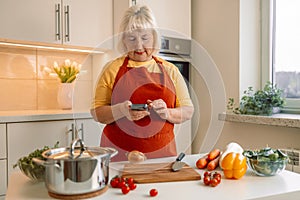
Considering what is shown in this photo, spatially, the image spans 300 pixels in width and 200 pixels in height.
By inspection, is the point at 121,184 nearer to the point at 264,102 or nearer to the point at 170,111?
the point at 170,111

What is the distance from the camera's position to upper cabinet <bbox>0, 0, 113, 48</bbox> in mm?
1973

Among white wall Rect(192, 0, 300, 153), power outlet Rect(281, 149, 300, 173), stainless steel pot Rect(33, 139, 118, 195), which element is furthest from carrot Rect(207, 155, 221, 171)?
white wall Rect(192, 0, 300, 153)

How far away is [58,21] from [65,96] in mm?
541

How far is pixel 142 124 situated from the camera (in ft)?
4.25

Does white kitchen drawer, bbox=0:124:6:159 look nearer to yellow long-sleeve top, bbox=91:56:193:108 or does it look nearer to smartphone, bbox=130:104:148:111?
yellow long-sleeve top, bbox=91:56:193:108

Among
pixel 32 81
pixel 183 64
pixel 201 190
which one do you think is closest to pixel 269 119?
pixel 183 64

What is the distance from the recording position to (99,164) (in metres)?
0.78

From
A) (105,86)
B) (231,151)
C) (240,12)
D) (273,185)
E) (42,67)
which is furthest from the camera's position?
(42,67)

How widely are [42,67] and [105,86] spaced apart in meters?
1.24

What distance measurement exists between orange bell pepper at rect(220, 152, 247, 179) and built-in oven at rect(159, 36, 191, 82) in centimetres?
137

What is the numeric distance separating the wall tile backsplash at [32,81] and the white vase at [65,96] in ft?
0.16

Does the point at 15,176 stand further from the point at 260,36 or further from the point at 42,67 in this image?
the point at 260,36

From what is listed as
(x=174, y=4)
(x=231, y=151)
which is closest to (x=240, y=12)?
(x=174, y=4)

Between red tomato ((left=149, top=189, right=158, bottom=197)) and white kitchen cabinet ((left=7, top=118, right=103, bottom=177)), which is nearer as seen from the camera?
red tomato ((left=149, top=189, right=158, bottom=197))
